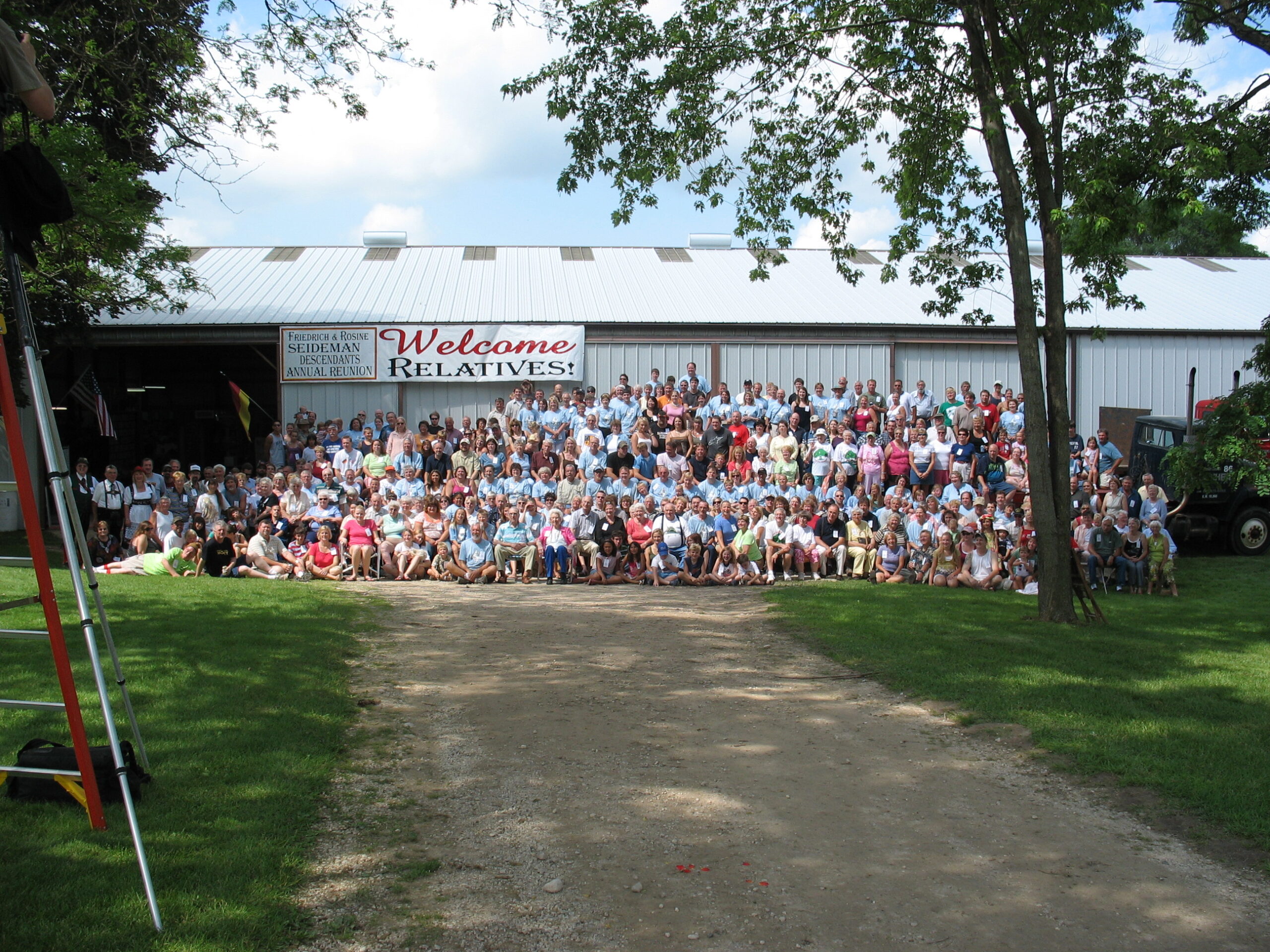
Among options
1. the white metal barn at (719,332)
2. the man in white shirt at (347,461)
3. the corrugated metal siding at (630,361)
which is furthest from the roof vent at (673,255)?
the man in white shirt at (347,461)

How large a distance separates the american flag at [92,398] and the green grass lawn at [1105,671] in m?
13.3

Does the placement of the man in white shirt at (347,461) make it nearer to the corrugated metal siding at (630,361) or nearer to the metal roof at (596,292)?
the metal roof at (596,292)

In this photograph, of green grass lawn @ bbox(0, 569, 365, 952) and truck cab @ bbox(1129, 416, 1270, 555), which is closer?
green grass lawn @ bbox(0, 569, 365, 952)

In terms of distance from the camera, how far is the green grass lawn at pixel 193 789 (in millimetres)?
3926

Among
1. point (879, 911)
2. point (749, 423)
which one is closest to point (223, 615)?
point (879, 911)

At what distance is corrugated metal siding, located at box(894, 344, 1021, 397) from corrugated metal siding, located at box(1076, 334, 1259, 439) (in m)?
1.67

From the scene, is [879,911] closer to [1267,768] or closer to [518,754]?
[518,754]

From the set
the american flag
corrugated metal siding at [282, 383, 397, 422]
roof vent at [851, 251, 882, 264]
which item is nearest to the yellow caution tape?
the american flag

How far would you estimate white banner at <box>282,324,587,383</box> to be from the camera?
21984mm

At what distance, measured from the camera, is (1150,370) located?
23266 millimetres

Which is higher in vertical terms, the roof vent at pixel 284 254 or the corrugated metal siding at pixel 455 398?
the roof vent at pixel 284 254

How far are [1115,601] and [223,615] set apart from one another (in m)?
11.4

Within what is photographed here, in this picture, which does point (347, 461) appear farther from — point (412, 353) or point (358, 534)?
point (412, 353)

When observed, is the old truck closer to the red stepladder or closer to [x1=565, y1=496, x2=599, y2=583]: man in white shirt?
[x1=565, y1=496, x2=599, y2=583]: man in white shirt
